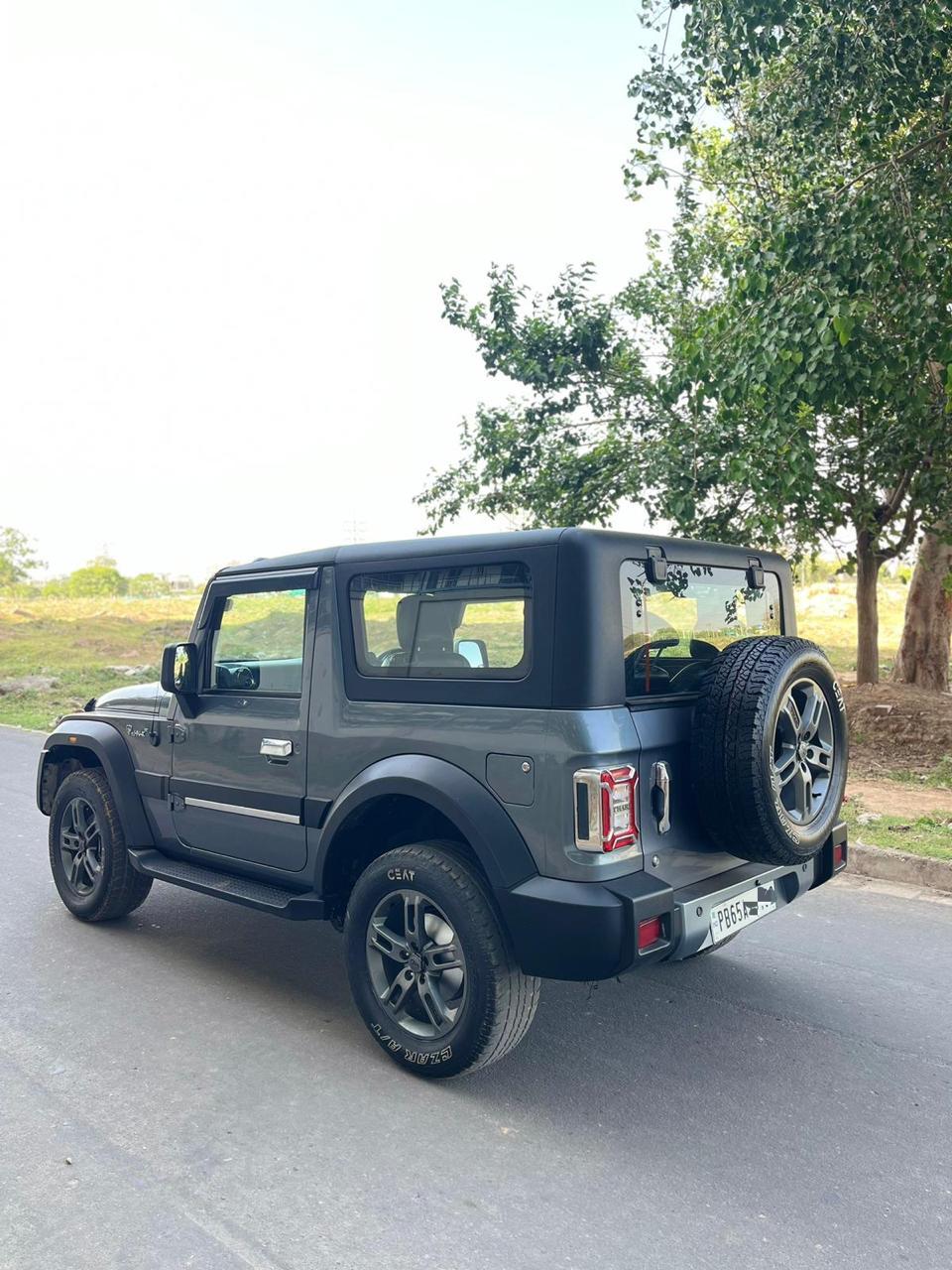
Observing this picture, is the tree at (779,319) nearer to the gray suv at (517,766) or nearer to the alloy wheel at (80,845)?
the gray suv at (517,766)

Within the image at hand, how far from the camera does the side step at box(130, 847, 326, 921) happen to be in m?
4.01

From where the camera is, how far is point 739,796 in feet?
11.1

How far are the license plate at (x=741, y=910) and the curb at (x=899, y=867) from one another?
8.69ft

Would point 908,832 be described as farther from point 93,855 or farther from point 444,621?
point 93,855

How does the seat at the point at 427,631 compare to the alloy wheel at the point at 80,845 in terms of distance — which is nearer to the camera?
the seat at the point at 427,631

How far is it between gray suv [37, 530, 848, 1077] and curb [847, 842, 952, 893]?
222 cm

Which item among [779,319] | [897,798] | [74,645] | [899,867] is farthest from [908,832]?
[74,645]

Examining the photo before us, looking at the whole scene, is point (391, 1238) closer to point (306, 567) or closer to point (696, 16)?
point (306, 567)

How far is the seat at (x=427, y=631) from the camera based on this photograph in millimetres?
3660

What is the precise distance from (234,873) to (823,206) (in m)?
6.26

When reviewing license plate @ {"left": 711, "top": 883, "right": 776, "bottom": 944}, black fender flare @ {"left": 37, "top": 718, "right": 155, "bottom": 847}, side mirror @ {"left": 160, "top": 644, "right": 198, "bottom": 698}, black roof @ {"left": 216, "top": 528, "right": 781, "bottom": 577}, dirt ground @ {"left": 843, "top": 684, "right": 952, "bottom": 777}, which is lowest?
dirt ground @ {"left": 843, "top": 684, "right": 952, "bottom": 777}

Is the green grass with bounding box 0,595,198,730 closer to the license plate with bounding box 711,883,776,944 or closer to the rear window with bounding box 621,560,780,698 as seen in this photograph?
the rear window with bounding box 621,560,780,698

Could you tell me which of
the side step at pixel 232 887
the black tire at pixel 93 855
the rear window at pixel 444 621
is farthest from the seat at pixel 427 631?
the black tire at pixel 93 855

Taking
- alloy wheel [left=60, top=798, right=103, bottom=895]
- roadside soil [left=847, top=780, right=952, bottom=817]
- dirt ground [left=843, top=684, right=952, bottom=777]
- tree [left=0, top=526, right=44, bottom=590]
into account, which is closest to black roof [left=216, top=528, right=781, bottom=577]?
alloy wheel [left=60, top=798, right=103, bottom=895]
